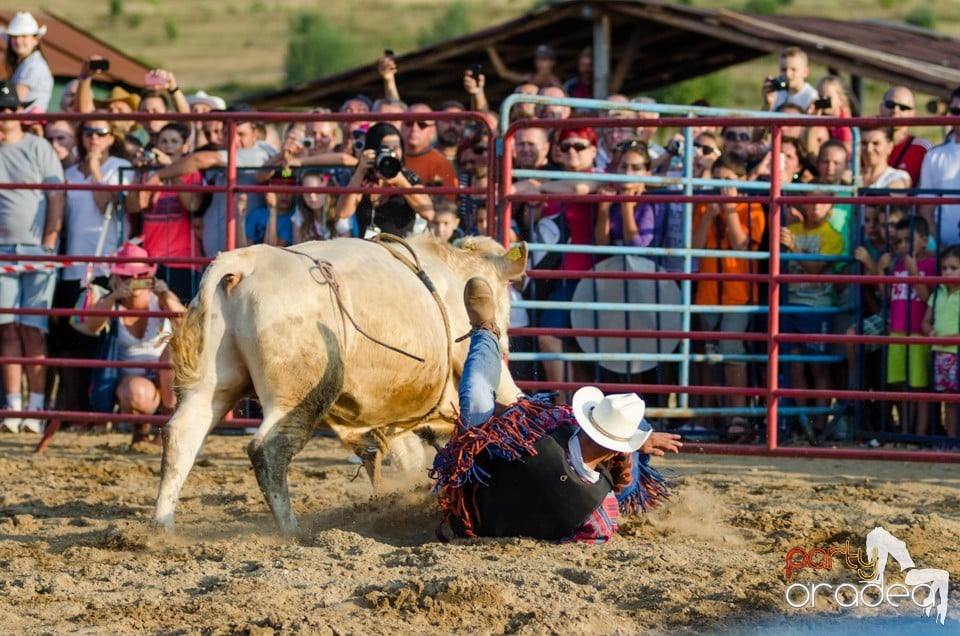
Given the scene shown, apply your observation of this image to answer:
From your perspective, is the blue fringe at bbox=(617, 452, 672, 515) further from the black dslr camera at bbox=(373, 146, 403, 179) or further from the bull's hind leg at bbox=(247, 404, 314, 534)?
the black dslr camera at bbox=(373, 146, 403, 179)

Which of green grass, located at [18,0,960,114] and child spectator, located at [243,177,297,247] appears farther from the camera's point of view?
green grass, located at [18,0,960,114]

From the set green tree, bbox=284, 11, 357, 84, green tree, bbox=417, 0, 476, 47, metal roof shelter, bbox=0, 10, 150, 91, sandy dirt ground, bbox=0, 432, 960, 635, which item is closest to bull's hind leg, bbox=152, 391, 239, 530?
sandy dirt ground, bbox=0, 432, 960, 635

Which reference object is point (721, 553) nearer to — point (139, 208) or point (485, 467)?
point (485, 467)

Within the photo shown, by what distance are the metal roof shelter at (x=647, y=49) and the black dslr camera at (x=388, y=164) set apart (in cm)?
559

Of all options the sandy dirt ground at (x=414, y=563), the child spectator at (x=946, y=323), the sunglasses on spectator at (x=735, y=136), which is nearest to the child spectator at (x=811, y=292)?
the sunglasses on spectator at (x=735, y=136)

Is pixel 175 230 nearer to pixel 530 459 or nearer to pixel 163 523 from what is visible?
pixel 163 523

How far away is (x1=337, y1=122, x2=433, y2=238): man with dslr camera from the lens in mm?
8008

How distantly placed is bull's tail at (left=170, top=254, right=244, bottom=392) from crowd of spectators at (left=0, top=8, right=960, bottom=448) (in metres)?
2.65

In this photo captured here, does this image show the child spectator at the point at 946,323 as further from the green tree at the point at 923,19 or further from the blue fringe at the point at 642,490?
the green tree at the point at 923,19

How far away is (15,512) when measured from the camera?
643 cm

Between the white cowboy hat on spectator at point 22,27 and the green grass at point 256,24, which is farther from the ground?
the green grass at point 256,24

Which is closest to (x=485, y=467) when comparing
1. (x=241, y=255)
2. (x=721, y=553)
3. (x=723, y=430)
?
(x=721, y=553)

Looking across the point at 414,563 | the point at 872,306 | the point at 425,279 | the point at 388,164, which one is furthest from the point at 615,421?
A: the point at 872,306

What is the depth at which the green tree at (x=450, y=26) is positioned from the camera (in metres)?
50.4
